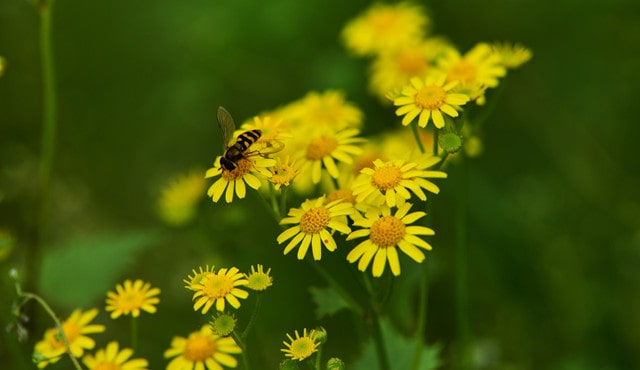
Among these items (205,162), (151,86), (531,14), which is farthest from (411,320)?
(151,86)

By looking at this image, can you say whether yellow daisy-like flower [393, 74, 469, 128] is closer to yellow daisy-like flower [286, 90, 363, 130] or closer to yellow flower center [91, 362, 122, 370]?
yellow daisy-like flower [286, 90, 363, 130]

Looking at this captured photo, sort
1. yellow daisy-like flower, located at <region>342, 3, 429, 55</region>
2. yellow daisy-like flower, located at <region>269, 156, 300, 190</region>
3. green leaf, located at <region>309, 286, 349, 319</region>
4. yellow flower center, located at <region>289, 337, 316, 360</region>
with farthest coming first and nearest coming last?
yellow daisy-like flower, located at <region>342, 3, 429, 55</region> < green leaf, located at <region>309, 286, 349, 319</region> < yellow daisy-like flower, located at <region>269, 156, 300, 190</region> < yellow flower center, located at <region>289, 337, 316, 360</region>

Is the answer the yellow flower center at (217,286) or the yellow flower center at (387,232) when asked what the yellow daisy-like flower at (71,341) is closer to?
the yellow flower center at (217,286)

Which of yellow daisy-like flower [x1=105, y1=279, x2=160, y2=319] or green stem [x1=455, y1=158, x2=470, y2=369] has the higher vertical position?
green stem [x1=455, y1=158, x2=470, y2=369]

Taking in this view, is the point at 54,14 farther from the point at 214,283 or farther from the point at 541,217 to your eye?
the point at 214,283

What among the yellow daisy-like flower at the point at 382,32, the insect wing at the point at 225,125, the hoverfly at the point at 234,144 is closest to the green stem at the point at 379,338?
the hoverfly at the point at 234,144

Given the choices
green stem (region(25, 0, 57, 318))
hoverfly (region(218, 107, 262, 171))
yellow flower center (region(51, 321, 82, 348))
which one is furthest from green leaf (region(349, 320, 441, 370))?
green stem (region(25, 0, 57, 318))
